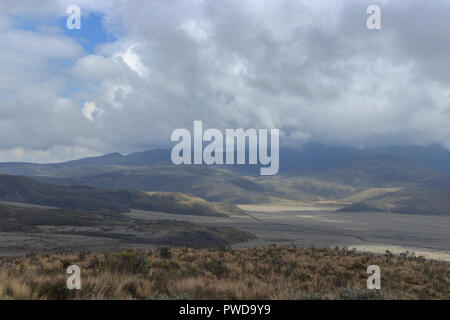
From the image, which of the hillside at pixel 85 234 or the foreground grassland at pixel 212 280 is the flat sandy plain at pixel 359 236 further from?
the foreground grassland at pixel 212 280

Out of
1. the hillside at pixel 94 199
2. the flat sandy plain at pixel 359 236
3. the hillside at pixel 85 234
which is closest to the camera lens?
the hillside at pixel 85 234

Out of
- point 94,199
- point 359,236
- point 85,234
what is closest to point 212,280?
point 85,234

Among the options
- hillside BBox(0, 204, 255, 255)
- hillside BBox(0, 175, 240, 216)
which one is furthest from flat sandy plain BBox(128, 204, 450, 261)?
hillside BBox(0, 175, 240, 216)

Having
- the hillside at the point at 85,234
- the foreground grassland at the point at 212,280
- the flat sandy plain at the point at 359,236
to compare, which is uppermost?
the foreground grassland at the point at 212,280

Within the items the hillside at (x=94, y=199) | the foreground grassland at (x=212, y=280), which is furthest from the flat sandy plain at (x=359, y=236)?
the foreground grassland at (x=212, y=280)

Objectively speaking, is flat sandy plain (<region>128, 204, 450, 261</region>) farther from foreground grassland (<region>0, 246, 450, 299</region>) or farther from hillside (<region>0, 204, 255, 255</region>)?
foreground grassland (<region>0, 246, 450, 299</region>)

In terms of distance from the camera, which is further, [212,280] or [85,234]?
[85,234]

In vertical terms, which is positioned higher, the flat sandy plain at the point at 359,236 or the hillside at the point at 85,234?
the hillside at the point at 85,234

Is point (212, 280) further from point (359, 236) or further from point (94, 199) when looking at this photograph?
point (94, 199)
